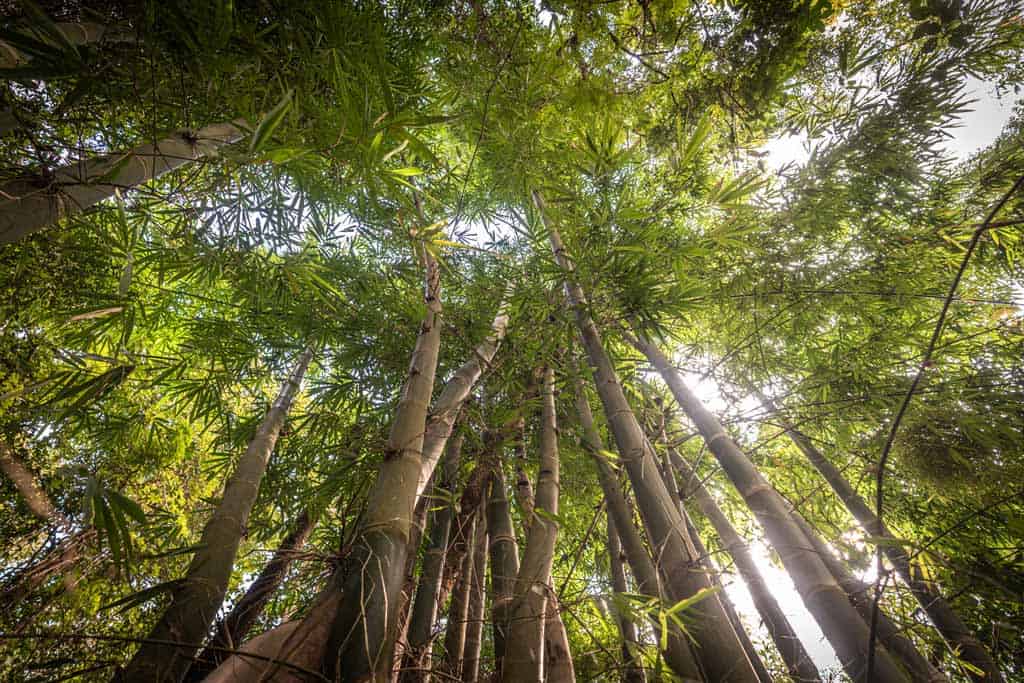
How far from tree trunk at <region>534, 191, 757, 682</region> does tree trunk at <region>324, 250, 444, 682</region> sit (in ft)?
2.01

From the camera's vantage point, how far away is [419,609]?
1.39 meters

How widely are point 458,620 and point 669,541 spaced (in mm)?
830

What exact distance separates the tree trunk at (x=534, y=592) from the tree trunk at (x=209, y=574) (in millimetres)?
687

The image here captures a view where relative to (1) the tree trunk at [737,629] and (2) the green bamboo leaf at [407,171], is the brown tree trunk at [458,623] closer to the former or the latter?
(1) the tree trunk at [737,629]

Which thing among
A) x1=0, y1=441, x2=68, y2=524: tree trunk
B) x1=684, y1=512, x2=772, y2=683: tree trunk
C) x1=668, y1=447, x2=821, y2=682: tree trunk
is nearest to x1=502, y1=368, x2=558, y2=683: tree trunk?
x1=684, y1=512, x2=772, y2=683: tree trunk

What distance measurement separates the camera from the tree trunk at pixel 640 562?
93 cm

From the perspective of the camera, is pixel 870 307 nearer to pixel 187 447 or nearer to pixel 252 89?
pixel 252 89

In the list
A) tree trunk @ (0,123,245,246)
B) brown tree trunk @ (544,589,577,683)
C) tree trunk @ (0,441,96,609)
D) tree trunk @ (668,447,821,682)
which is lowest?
brown tree trunk @ (544,589,577,683)

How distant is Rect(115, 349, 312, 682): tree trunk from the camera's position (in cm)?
119

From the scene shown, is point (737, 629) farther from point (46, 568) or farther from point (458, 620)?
point (46, 568)

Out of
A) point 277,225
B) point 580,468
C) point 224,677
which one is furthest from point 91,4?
point 580,468

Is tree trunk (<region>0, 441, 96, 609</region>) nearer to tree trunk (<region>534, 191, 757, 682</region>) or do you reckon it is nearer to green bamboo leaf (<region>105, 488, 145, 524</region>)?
green bamboo leaf (<region>105, 488, 145, 524</region>)

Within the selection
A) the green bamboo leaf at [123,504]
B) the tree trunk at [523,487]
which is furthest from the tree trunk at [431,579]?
the green bamboo leaf at [123,504]

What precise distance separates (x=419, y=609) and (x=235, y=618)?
2.06 feet
